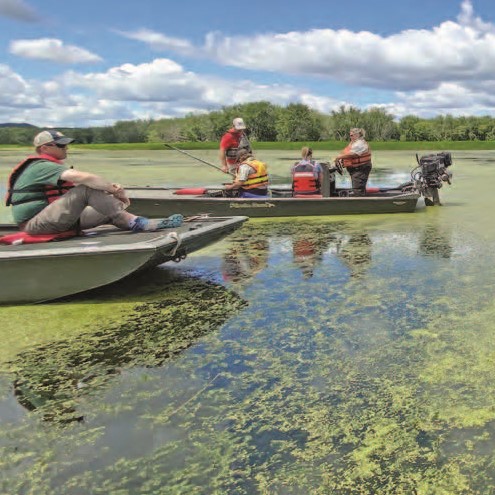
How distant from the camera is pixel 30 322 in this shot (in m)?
4.34

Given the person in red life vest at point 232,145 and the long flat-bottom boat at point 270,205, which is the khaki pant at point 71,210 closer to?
the long flat-bottom boat at point 270,205

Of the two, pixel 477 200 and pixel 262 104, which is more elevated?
pixel 262 104

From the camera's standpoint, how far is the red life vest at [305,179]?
33.0 ft

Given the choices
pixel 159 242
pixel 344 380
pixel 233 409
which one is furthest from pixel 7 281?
pixel 344 380

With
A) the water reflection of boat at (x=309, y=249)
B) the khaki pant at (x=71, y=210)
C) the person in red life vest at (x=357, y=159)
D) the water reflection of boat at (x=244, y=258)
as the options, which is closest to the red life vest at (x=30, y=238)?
the khaki pant at (x=71, y=210)

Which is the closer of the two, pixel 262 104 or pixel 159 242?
pixel 159 242

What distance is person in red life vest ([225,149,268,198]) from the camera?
9.61m

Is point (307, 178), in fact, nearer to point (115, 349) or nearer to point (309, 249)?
point (309, 249)

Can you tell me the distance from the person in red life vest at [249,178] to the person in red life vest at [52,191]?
15.4 feet

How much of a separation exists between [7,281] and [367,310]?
9.41ft

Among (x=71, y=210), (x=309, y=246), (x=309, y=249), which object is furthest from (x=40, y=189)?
(x=309, y=246)

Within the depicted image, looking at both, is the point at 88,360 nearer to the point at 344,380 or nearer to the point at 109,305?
the point at 109,305

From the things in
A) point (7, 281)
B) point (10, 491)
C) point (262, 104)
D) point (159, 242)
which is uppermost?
point (262, 104)

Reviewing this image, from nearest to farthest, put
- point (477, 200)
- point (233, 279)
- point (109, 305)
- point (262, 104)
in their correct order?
point (109, 305) < point (233, 279) < point (477, 200) < point (262, 104)
